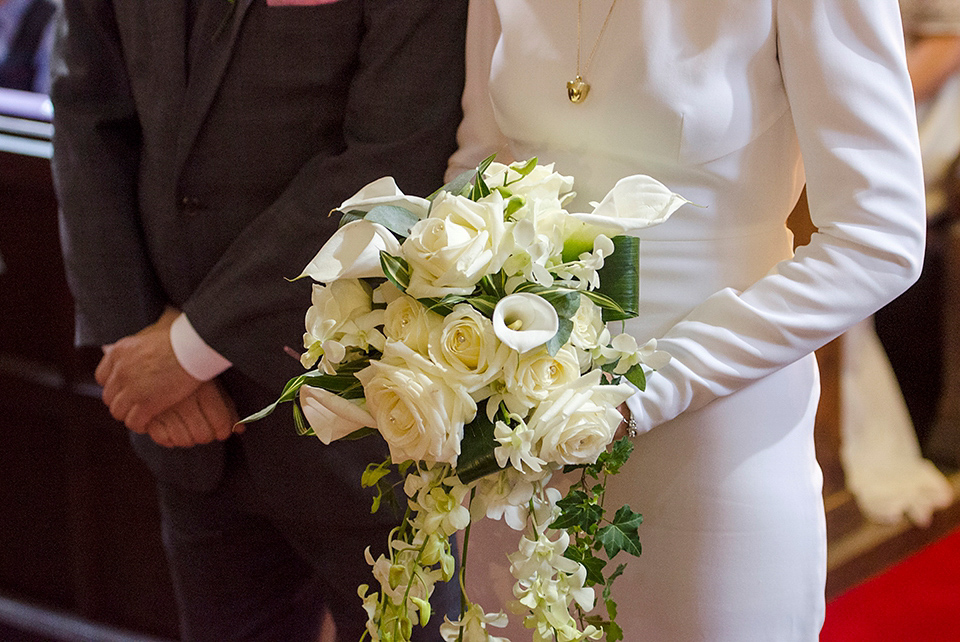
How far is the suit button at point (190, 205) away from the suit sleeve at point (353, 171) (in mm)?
94

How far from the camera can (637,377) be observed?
3.07 ft

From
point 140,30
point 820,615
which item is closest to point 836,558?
point 820,615

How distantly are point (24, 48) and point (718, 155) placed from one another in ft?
7.85

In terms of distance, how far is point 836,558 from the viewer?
2717mm

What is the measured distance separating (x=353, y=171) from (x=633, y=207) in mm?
569

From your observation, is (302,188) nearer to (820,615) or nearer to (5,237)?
(820,615)

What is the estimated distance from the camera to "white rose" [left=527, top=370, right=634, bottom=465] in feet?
2.83

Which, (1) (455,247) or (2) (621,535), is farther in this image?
(2) (621,535)

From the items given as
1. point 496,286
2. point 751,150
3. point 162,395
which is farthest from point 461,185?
point 162,395

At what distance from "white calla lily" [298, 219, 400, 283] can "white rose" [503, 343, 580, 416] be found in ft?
0.50

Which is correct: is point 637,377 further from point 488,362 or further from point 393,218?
point 393,218

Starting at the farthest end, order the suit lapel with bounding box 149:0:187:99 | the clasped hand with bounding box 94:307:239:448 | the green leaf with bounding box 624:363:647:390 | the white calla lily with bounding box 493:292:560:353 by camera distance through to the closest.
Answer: the clasped hand with bounding box 94:307:239:448 < the suit lapel with bounding box 149:0:187:99 < the green leaf with bounding box 624:363:647:390 < the white calla lily with bounding box 493:292:560:353

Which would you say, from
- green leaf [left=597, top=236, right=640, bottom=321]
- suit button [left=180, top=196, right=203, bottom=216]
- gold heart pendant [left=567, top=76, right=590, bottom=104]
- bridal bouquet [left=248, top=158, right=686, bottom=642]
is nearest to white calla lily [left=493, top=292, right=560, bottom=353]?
bridal bouquet [left=248, top=158, right=686, bottom=642]

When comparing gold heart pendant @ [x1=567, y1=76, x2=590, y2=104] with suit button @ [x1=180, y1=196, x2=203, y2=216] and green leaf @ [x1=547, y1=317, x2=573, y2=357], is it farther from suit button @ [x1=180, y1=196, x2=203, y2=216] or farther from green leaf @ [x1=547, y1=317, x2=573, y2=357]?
suit button @ [x1=180, y1=196, x2=203, y2=216]
